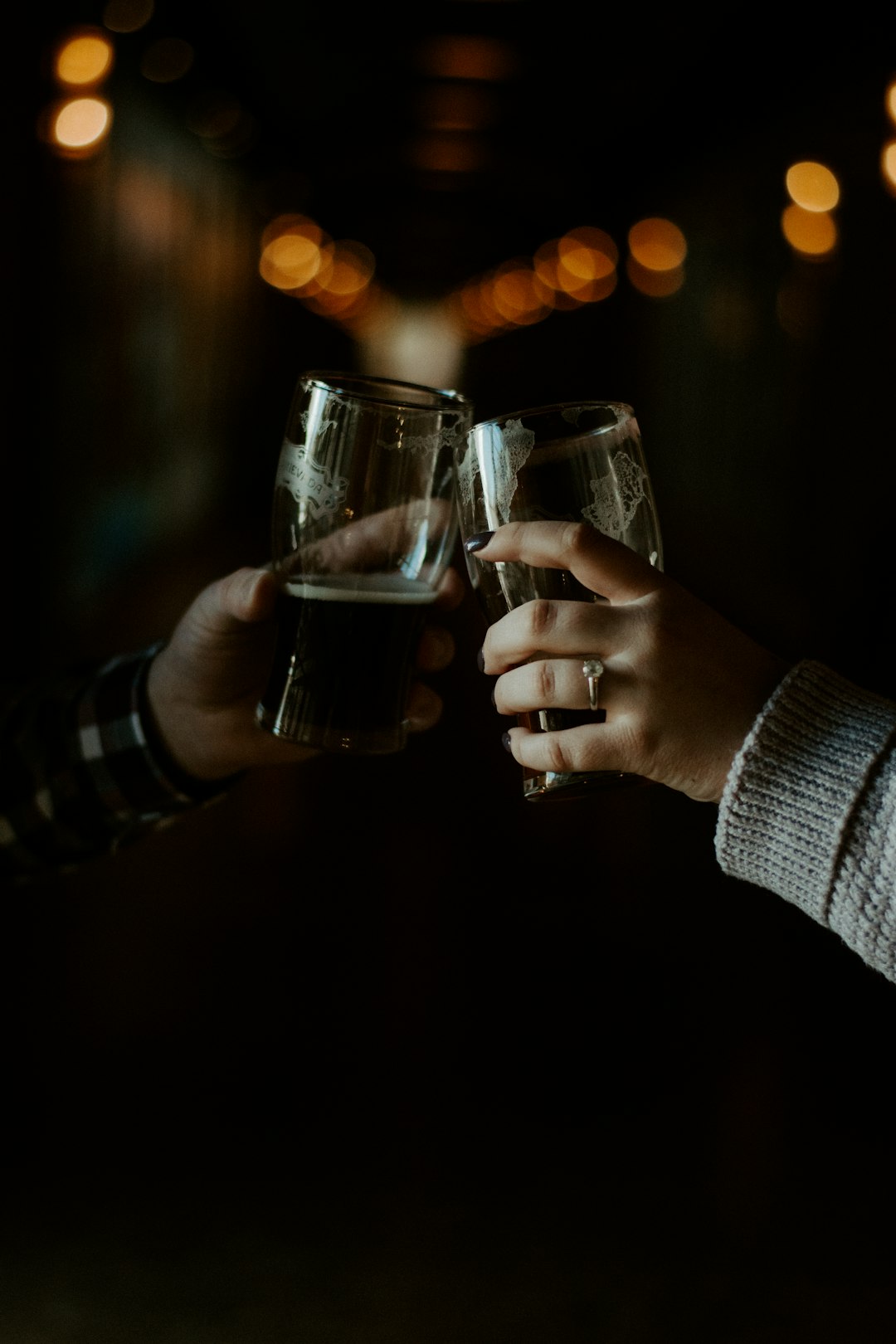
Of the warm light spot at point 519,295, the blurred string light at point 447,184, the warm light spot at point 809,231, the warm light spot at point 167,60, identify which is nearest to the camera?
the blurred string light at point 447,184

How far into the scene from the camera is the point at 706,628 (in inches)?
29.2

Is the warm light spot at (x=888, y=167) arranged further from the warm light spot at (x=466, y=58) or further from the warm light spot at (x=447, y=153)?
the warm light spot at (x=447, y=153)

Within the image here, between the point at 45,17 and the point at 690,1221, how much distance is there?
3712 mm

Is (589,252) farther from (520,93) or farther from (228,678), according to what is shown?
(228,678)

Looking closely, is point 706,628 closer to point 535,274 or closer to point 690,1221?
point 690,1221

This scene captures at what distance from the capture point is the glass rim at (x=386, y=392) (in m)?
0.90

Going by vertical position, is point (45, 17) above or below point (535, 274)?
below

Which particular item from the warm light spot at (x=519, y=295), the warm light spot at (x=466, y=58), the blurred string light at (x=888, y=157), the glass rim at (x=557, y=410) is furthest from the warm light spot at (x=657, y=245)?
the glass rim at (x=557, y=410)

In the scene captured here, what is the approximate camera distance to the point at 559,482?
31.4 inches

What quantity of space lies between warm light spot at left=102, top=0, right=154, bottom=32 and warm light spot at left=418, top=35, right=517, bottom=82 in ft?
5.52

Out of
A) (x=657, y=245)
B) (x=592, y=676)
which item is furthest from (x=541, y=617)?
(x=657, y=245)

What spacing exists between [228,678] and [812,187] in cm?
585

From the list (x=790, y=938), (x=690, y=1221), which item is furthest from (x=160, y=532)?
(x=690, y=1221)

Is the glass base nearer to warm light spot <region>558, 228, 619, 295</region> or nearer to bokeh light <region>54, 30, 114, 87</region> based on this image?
bokeh light <region>54, 30, 114, 87</region>
